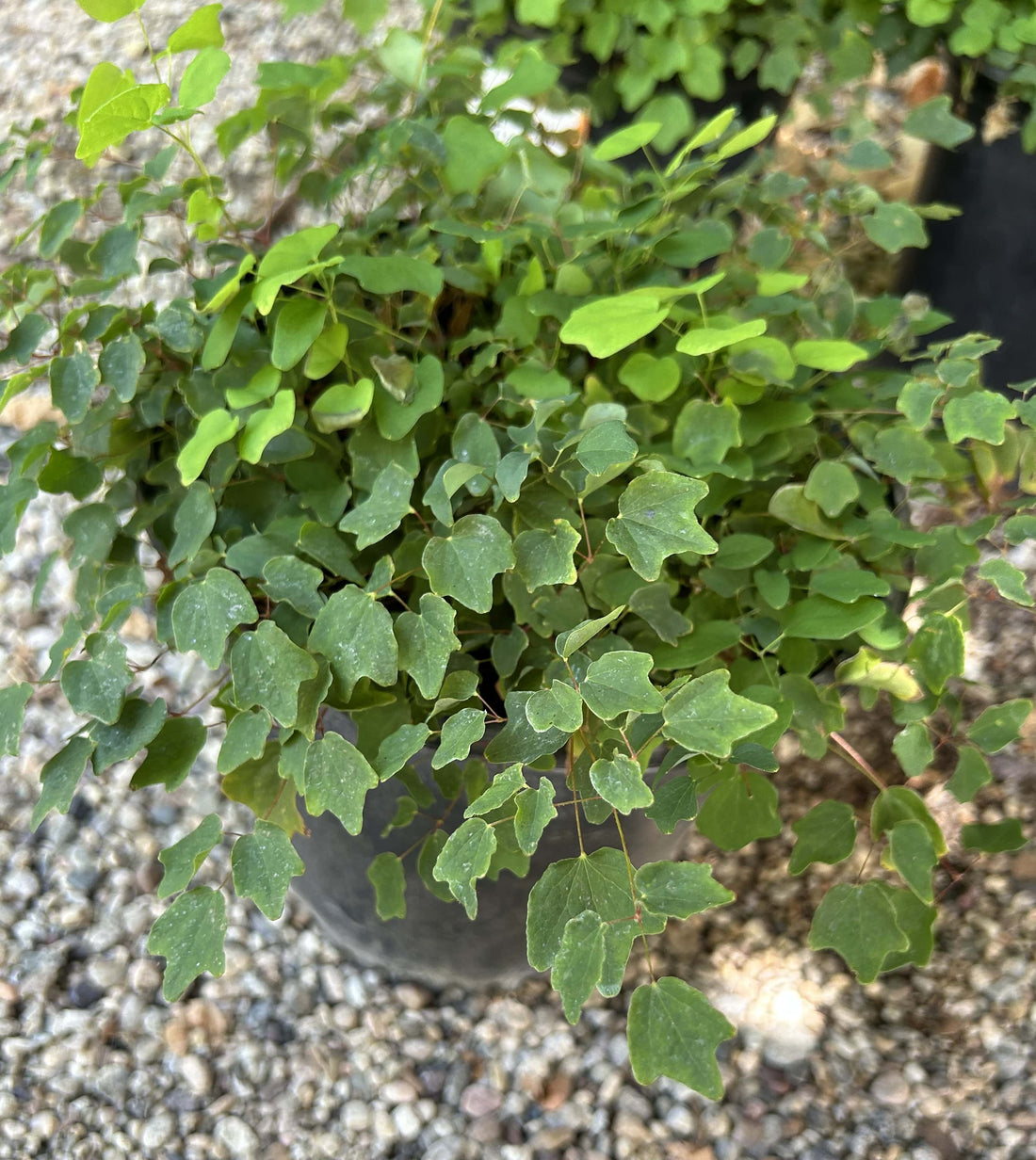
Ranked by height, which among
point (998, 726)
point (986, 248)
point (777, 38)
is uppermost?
point (777, 38)

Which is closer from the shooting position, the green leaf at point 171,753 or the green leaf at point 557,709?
the green leaf at point 557,709

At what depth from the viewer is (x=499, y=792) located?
1.70 feet

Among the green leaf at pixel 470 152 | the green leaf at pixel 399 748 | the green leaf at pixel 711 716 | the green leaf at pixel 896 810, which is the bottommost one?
the green leaf at pixel 896 810

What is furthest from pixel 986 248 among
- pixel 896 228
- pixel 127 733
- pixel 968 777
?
pixel 127 733

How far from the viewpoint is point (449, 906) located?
889 mm

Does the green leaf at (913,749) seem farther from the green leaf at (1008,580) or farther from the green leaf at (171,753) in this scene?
the green leaf at (171,753)

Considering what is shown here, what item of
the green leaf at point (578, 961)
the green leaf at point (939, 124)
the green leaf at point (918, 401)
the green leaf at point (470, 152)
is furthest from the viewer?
the green leaf at point (939, 124)

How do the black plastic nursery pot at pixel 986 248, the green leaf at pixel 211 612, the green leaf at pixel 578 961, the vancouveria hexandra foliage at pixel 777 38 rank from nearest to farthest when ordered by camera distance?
the green leaf at pixel 578 961
the green leaf at pixel 211 612
the vancouveria hexandra foliage at pixel 777 38
the black plastic nursery pot at pixel 986 248

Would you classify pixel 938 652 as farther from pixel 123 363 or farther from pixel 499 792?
pixel 123 363

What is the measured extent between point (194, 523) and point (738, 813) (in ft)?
1.39

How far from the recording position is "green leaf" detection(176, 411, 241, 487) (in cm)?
66

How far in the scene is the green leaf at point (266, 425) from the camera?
66 centimetres

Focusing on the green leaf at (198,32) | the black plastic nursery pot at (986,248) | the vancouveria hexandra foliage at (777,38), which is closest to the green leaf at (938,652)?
the green leaf at (198,32)

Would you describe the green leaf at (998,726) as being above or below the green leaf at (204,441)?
below
